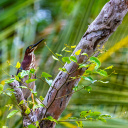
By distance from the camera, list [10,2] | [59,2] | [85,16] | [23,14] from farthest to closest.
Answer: [59,2], [10,2], [23,14], [85,16]

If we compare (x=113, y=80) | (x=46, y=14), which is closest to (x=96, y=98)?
(x=113, y=80)

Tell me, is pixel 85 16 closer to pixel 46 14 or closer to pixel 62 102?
pixel 62 102

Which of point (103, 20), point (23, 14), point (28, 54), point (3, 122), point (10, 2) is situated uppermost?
point (10, 2)

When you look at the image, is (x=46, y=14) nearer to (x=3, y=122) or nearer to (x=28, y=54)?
(x=28, y=54)

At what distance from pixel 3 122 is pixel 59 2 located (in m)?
2.27

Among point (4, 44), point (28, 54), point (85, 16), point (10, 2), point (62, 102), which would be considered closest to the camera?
point (62, 102)

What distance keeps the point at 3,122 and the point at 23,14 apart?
169 centimetres

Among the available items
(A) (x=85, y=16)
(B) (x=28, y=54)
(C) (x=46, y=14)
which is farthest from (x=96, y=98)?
(C) (x=46, y=14)

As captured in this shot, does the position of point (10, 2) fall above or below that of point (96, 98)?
above

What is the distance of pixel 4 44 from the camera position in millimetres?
2238

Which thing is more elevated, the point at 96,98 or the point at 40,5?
the point at 40,5

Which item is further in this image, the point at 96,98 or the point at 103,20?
the point at 96,98

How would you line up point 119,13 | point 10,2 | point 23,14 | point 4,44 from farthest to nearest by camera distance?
point 10,2 < point 23,14 < point 4,44 < point 119,13

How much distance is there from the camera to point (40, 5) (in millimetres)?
3182
